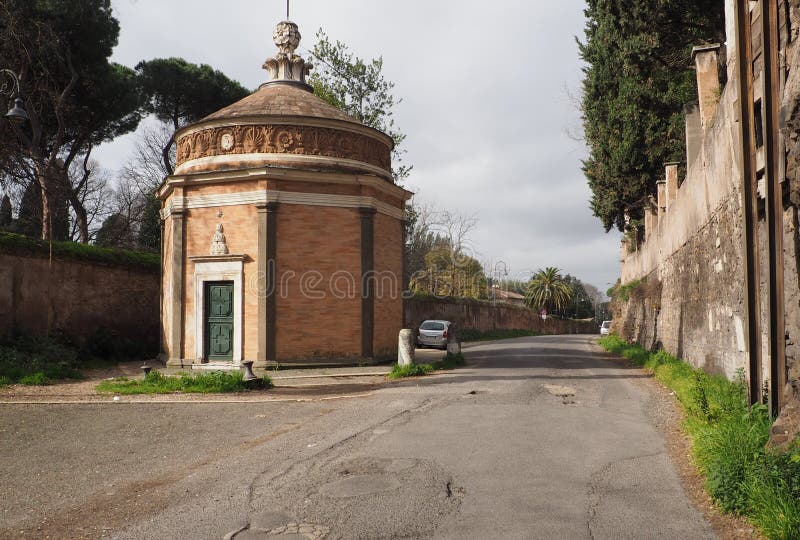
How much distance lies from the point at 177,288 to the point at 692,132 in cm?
1451

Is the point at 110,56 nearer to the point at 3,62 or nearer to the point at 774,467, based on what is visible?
the point at 3,62

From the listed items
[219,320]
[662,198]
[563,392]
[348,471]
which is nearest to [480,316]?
[662,198]

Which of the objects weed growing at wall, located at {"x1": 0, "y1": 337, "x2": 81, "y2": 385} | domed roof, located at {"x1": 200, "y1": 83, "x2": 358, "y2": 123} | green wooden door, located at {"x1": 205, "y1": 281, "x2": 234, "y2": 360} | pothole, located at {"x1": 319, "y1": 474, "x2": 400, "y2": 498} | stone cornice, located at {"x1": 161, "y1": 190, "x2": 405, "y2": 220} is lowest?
pothole, located at {"x1": 319, "y1": 474, "x2": 400, "y2": 498}

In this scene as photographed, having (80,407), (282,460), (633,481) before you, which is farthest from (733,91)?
(80,407)

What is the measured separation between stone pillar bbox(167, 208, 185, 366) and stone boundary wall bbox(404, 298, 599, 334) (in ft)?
37.3

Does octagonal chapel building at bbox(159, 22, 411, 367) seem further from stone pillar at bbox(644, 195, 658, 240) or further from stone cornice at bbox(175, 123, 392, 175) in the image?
stone pillar at bbox(644, 195, 658, 240)

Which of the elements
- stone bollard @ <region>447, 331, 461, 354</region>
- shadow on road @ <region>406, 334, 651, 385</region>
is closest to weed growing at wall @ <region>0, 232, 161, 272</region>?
stone bollard @ <region>447, 331, 461, 354</region>

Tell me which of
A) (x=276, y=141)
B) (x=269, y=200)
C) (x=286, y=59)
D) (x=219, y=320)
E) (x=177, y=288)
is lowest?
(x=219, y=320)

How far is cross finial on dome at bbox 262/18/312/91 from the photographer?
866 inches

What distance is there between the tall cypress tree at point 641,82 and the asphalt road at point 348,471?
519 inches

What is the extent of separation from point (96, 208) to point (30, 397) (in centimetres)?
2676

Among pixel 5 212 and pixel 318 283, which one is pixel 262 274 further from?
pixel 5 212

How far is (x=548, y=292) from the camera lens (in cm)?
7350

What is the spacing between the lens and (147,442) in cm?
838
